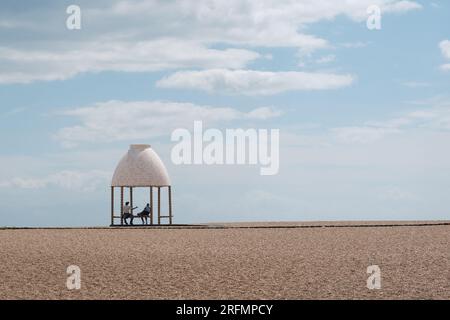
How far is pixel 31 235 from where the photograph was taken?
28141 mm

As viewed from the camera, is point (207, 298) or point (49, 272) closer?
point (207, 298)

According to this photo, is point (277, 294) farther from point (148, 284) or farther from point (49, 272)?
point (49, 272)

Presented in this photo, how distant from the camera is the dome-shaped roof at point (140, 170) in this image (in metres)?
39.8

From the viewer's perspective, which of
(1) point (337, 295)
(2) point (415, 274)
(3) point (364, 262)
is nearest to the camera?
(1) point (337, 295)

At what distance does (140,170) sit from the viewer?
3981 centimetres

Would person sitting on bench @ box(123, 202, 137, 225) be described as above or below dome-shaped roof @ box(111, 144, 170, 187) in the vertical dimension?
below

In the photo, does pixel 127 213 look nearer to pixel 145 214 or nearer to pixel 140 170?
pixel 145 214

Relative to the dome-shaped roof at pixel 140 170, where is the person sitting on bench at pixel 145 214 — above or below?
below

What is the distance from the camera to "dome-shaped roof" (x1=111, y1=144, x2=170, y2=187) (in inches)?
1566

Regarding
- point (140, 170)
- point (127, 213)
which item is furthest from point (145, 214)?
point (140, 170)

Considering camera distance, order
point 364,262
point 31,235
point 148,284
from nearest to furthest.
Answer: point 148,284 < point 364,262 < point 31,235
